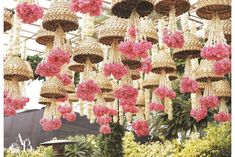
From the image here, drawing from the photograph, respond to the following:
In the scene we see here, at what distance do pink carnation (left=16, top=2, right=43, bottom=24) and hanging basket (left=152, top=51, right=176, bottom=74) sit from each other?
5.20 feet

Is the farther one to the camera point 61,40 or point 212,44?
point 61,40

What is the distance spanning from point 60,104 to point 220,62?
3.28 metres

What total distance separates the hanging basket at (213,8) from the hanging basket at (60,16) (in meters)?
1.05

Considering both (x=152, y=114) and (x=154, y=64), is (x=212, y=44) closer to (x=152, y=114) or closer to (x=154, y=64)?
(x=154, y=64)

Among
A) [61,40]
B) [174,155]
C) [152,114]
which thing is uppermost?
[61,40]

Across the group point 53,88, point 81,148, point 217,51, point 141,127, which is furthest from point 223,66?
point 81,148

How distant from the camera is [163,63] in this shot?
4449mm

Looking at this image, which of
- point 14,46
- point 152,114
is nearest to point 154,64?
point 14,46

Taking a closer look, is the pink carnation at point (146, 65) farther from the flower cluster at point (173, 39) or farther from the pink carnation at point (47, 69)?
the flower cluster at point (173, 39)

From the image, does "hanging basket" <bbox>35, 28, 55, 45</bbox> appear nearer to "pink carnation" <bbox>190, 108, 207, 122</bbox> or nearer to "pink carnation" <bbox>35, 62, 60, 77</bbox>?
"pink carnation" <bbox>35, 62, 60, 77</bbox>

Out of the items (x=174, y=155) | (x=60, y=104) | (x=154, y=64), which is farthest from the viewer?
(x=174, y=155)

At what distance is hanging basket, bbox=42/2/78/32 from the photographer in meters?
3.51

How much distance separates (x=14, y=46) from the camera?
402cm

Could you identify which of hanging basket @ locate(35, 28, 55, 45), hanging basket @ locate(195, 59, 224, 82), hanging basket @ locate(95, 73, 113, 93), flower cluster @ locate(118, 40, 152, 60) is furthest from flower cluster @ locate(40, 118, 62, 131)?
flower cluster @ locate(118, 40, 152, 60)
